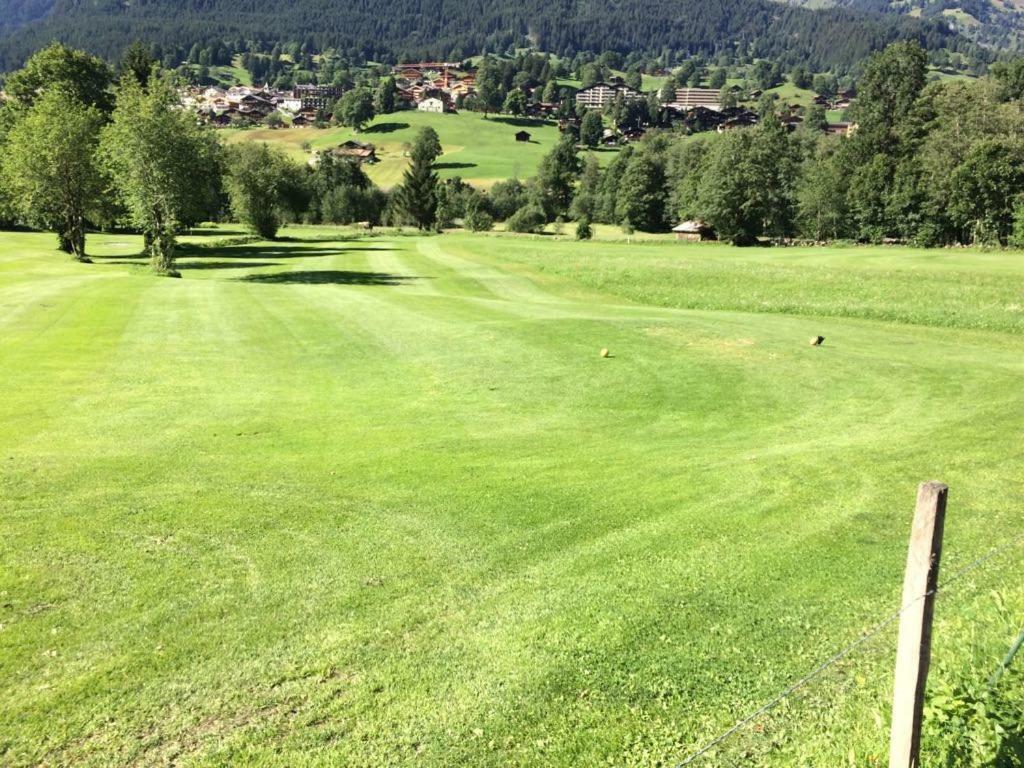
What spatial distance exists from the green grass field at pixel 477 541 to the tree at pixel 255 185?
5466 cm

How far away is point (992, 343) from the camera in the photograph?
86.8ft

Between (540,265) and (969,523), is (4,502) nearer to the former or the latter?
(969,523)

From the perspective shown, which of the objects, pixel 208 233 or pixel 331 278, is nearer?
pixel 331 278

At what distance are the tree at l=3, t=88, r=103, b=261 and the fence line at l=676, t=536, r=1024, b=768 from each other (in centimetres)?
5474

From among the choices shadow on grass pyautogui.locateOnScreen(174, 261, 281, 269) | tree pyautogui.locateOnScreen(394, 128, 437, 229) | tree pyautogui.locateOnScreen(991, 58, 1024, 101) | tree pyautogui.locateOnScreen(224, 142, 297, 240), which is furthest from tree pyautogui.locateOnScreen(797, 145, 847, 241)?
shadow on grass pyautogui.locateOnScreen(174, 261, 281, 269)

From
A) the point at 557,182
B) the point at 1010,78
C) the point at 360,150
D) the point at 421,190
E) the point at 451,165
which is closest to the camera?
the point at 1010,78

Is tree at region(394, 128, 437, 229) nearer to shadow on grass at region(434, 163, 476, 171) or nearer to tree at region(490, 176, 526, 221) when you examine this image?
tree at region(490, 176, 526, 221)

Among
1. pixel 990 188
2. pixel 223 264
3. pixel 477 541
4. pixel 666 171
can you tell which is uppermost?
pixel 666 171

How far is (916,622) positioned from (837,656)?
1479 mm

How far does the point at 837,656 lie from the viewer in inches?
227

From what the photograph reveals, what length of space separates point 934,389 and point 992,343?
1197 cm

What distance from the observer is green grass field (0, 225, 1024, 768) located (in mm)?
5816

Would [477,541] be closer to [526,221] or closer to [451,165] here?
[526,221]

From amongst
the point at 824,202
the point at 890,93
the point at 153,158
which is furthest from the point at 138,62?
the point at 890,93
